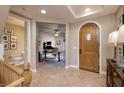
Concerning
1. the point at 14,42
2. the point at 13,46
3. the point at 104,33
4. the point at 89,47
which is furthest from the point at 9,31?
the point at 104,33

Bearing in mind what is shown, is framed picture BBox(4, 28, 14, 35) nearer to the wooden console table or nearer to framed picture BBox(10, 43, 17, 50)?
framed picture BBox(10, 43, 17, 50)

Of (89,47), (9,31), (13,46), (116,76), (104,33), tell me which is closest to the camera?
(116,76)

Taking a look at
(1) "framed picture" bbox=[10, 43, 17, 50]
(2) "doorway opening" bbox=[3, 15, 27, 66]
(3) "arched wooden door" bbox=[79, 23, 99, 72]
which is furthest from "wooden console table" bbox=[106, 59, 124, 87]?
(1) "framed picture" bbox=[10, 43, 17, 50]

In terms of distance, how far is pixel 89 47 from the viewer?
557 centimetres

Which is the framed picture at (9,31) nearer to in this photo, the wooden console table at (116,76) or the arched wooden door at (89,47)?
the arched wooden door at (89,47)

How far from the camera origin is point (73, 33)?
5.97 meters

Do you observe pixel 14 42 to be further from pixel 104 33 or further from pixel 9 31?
pixel 104 33

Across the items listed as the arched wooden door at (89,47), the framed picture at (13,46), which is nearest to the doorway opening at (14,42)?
the framed picture at (13,46)

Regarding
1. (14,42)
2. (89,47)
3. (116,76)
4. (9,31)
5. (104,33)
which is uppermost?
(9,31)

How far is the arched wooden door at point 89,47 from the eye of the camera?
531 centimetres

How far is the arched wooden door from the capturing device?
5311 millimetres
